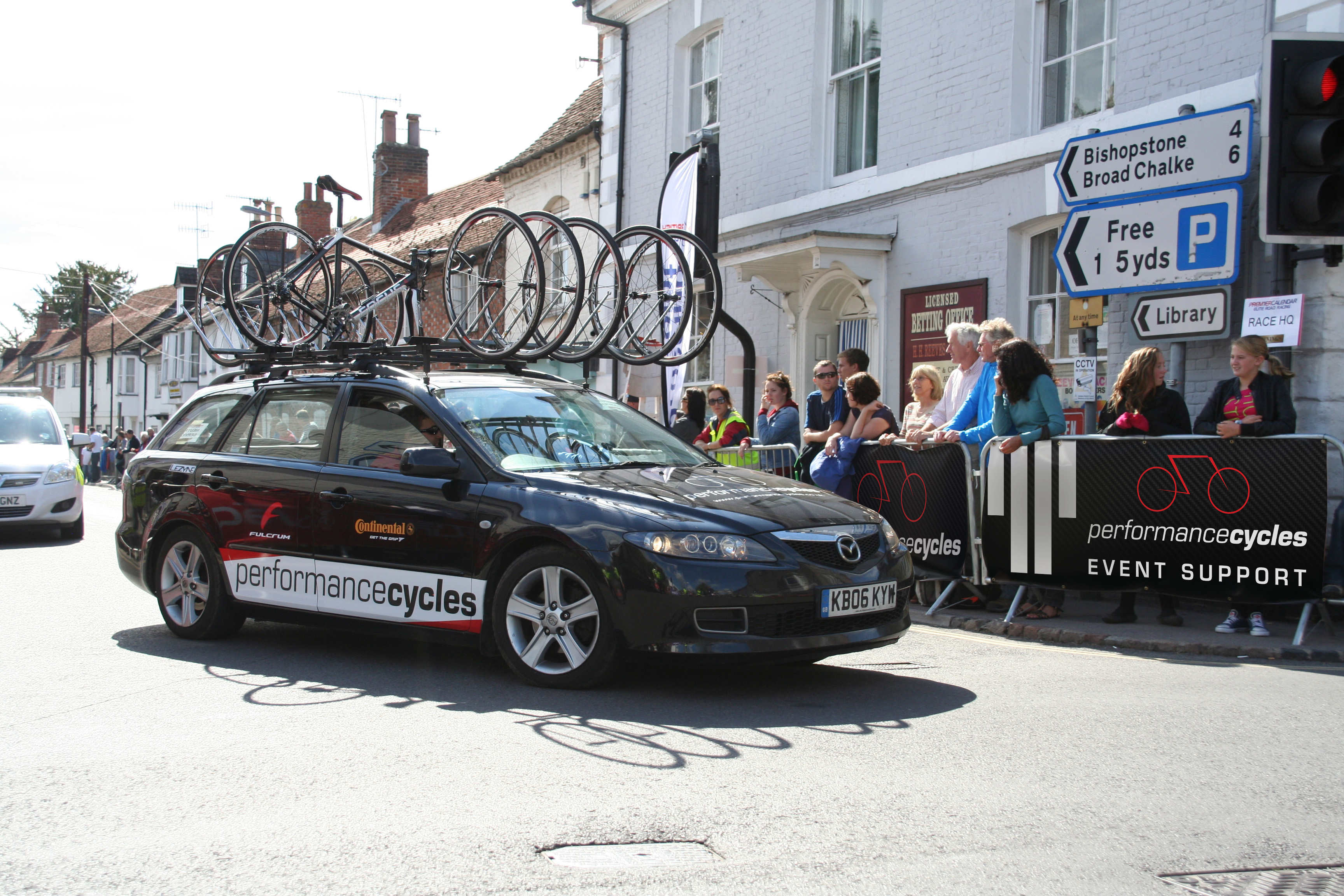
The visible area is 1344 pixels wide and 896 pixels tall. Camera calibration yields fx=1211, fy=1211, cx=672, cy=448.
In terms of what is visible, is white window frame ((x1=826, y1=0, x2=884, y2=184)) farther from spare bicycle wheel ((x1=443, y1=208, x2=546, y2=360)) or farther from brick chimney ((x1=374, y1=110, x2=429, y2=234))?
brick chimney ((x1=374, y1=110, x2=429, y2=234))

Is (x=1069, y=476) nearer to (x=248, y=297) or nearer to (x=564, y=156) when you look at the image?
(x=248, y=297)

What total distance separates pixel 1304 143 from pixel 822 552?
4.62 metres

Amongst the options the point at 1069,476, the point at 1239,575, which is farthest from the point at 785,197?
the point at 1239,575

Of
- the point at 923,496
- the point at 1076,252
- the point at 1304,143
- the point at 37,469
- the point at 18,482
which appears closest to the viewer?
the point at 1304,143

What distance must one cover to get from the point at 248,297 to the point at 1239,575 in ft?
25.3

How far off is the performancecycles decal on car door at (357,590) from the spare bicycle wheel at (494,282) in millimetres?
1921

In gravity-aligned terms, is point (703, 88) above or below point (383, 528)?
above

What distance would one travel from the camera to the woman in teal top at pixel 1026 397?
858cm

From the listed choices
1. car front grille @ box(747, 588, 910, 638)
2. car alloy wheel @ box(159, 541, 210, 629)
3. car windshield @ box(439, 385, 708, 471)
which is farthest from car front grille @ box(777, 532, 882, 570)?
car alloy wheel @ box(159, 541, 210, 629)

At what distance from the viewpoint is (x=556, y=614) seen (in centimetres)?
590

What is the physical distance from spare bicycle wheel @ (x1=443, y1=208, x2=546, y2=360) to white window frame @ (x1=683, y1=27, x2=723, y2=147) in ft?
31.0

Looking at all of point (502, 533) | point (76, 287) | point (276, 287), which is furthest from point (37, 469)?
point (76, 287)

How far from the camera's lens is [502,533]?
6.04 metres

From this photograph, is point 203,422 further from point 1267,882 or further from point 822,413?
point 1267,882
